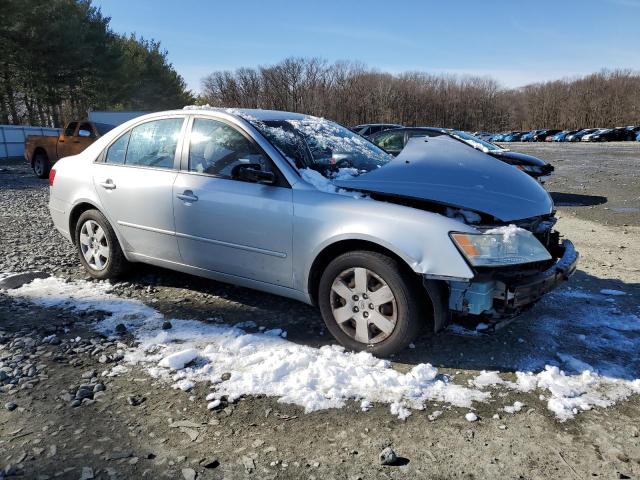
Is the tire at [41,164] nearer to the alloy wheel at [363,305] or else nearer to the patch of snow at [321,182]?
the patch of snow at [321,182]

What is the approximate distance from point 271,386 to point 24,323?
2.15 m

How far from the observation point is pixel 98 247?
4715mm

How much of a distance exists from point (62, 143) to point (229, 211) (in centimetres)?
1264

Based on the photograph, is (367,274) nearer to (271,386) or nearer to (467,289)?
(467,289)

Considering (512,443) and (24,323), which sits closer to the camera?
(512,443)

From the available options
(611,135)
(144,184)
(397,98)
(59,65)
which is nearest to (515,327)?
(144,184)

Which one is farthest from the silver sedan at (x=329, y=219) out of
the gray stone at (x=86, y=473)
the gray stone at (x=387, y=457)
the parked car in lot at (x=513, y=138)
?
the parked car in lot at (x=513, y=138)

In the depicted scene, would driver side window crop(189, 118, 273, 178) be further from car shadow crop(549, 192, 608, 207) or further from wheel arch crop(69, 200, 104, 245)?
car shadow crop(549, 192, 608, 207)

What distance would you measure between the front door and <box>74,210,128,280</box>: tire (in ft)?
3.06

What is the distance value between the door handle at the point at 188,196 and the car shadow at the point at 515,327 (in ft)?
2.99

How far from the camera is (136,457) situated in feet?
7.54

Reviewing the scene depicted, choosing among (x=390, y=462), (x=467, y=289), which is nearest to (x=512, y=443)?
(x=390, y=462)

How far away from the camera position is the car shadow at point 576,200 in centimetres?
955

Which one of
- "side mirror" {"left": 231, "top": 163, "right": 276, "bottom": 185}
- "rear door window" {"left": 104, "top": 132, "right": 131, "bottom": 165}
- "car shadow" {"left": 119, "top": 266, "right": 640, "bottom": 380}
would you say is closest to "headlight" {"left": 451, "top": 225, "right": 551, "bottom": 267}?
"car shadow" {"left": 119, "top": 266, "right": 640, "bottom": 380}
